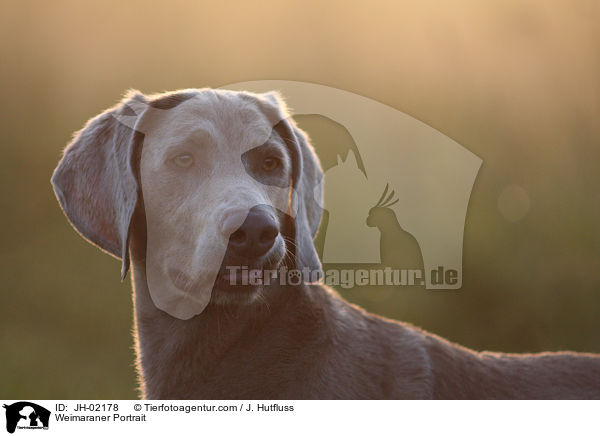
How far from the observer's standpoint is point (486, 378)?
3670mm

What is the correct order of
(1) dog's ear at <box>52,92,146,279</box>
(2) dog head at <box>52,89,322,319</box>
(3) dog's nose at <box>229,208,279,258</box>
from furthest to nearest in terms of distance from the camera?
(1) dog's ear at <box>52,92,146,279</box>
(2) dog head at <box>52,89,322,319</box>
(3) dog's nose at <box>229,208,279,258</box>

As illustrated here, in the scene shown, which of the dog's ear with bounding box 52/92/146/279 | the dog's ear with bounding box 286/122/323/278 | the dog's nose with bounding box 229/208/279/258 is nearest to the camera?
the dog's nose with bounding box 229/208/279/258

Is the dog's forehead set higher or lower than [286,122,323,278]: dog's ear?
higher

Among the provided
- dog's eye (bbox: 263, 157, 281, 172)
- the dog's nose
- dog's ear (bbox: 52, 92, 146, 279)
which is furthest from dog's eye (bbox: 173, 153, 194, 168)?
the dog's nose

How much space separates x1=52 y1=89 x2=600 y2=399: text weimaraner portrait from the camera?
132 inches

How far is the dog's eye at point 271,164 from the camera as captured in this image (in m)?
3.74

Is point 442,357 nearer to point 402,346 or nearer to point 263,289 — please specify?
point 402,346

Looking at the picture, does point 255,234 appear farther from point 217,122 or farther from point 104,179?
point 104,179
